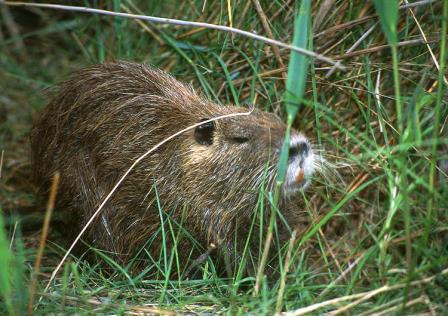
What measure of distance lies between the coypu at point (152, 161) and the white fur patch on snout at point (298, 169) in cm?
1

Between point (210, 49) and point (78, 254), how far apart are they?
141 cm

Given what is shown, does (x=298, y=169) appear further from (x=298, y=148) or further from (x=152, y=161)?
(x=152, y=161)

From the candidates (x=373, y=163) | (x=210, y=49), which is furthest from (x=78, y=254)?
(x=373, y=163)

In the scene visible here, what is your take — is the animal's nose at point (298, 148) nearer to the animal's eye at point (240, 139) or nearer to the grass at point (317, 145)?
the grass at point (317, 145)

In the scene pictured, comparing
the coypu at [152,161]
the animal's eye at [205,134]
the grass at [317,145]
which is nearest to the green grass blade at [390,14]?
the grass at [317,145]

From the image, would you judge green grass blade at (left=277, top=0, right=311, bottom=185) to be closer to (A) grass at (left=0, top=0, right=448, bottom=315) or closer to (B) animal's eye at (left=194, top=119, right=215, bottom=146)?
(A) grass at (left=0, top=0, right=448, bottom=315)

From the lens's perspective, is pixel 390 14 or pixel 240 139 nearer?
pixel 390 14

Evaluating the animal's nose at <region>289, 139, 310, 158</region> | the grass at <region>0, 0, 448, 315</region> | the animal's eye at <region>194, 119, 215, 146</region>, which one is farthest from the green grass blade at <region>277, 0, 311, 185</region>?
the animal's eye at <region>194, 119, 215, 146</region>

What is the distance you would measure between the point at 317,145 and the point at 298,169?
1.23 ft

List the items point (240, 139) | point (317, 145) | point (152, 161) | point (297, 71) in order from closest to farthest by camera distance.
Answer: point (297, 71) → point (240, 139) → point (317, 145) → point (152, 161)

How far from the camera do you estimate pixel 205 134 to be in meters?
3.20

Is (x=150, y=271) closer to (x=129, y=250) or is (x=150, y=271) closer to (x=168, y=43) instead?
(x=129, y=250)

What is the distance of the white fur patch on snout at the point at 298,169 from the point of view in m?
2.90

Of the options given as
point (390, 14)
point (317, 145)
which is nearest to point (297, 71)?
point (390, 14)
